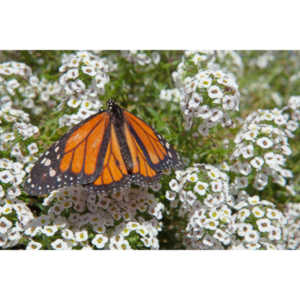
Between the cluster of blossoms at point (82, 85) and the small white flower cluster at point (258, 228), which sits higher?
the cluster of blossoms at point (82, 85)

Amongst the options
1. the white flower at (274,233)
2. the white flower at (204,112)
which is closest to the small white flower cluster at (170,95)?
the white flower at (204,112)

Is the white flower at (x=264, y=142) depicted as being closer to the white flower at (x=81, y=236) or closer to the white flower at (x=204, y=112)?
the white flower at (x=204, y=112)

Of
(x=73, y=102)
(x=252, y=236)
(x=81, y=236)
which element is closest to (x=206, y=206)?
(x=252, y=236)

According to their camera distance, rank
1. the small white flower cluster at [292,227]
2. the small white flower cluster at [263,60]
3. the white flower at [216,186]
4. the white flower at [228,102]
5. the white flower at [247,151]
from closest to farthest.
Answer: the white flower at [216,186]
the white flower at [228,102]
the white flower at [247,151]
the small white flower cluster at [292,227]
the small white flower cluster at [263,60]

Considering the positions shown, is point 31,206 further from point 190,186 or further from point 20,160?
point 190,186

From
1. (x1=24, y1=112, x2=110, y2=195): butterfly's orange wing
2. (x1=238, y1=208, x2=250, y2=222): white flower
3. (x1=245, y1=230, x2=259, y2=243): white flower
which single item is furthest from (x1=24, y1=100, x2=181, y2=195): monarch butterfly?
(x1=245, y1=230, x2=259, y2=243): white flower

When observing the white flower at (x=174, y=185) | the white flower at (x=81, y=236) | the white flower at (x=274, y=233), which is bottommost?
the white flower at (x=81, y=236)
